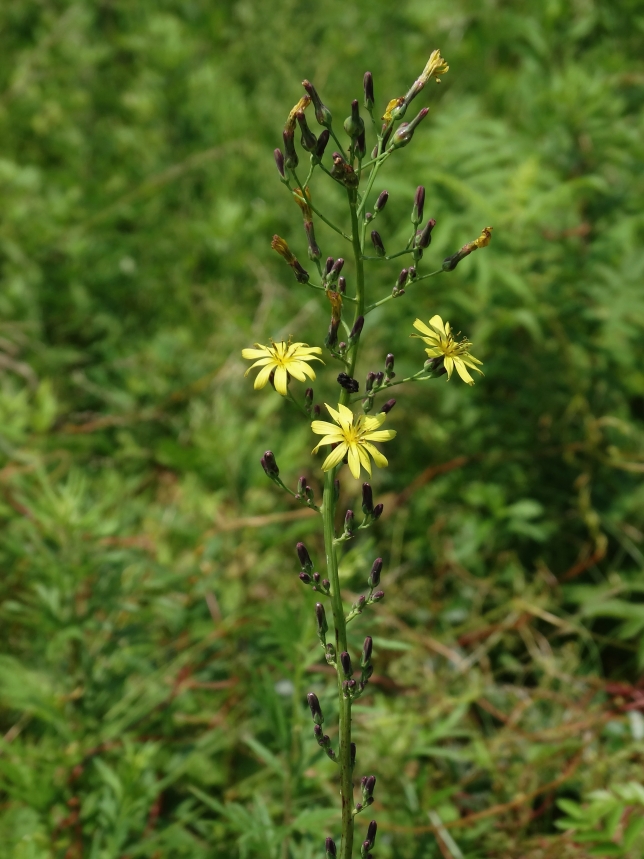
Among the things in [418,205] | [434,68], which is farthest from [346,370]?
[434,68]

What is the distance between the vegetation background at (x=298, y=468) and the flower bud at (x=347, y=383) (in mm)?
792

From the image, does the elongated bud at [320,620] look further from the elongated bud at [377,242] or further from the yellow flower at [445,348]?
the elongated bud at [377,242]

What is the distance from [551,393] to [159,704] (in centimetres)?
228

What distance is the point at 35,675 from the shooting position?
2.94 meters

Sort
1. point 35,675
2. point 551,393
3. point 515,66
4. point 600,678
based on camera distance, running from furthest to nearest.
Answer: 1. point 515,66
2. point 551,393
3. point 600,678
4. point 35,675

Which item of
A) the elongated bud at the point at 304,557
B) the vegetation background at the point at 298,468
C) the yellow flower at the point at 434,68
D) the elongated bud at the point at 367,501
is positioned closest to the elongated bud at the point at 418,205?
the yellow flower at the point at 434,68

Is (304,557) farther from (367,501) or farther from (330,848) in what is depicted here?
(330,848)

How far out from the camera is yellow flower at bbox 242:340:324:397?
1729mm

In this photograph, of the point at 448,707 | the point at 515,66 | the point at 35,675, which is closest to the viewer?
the point at 35,675

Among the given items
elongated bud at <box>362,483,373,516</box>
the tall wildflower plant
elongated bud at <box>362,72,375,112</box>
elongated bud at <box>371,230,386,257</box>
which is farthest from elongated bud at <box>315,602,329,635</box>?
elongated bud at <box>362,72,375,112</box>

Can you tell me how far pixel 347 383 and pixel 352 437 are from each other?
120 mm

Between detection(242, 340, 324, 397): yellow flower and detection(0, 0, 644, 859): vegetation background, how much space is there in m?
0.84

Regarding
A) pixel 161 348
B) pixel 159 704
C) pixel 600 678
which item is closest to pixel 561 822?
pixel 600 678

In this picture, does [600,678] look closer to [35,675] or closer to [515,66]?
[35,675]
